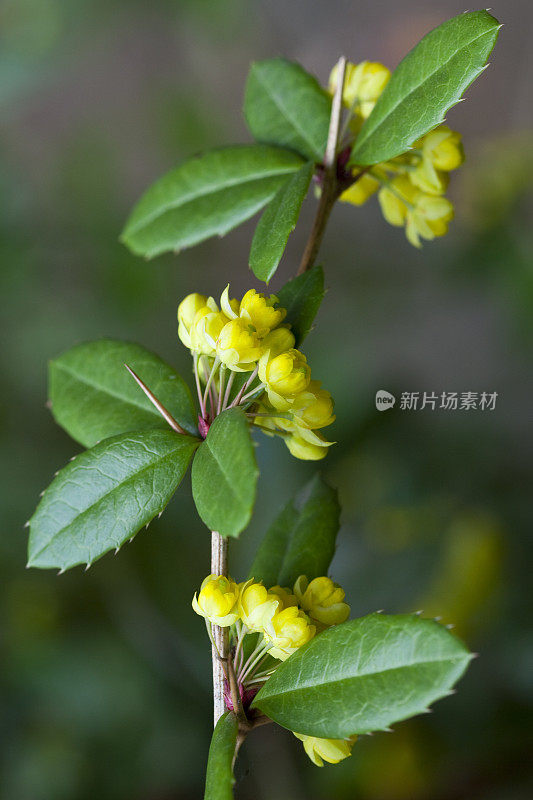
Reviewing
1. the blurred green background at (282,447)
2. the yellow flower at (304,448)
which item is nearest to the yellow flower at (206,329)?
the yellow flower at (304,448)

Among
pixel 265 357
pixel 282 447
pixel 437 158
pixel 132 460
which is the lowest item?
pixel 282 447

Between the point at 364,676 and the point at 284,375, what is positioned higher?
the point at 284,375

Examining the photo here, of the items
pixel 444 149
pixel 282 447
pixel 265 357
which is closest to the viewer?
pixel 265 357

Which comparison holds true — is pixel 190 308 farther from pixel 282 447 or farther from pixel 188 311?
pixel 282 447

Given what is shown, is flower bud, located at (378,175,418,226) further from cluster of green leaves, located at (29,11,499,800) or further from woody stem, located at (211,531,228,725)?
woody stem, located at (211,531,228,725)

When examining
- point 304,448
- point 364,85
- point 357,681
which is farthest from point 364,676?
point 364,85

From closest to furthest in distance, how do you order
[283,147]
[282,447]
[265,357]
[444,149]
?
[265,357] < [444,149] < [283,147] < [282,447]

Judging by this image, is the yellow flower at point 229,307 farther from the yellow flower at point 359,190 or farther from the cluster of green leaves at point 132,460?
the yellow flower at point 359,190

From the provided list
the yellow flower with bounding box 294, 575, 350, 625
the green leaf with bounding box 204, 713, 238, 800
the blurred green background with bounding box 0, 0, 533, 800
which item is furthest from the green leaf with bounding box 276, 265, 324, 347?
the blurred green background with bounding box 0, 0, 533, 800

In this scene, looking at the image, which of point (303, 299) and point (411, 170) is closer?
point (303, 299)
